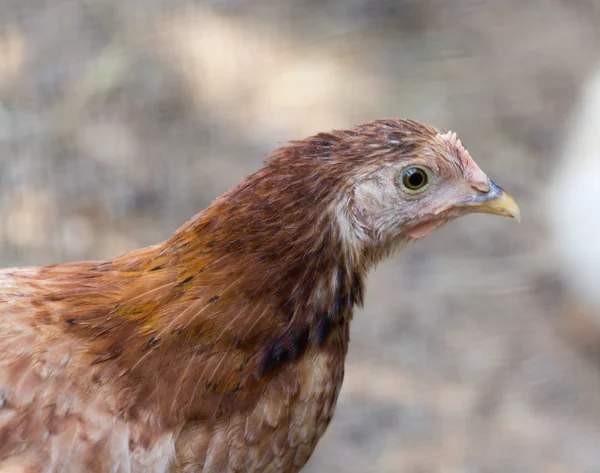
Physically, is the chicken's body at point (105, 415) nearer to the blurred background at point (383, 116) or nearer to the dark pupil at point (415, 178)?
the dark pupil at point (415, 178)

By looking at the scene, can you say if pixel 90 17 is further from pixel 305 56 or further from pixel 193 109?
pixel 305 56

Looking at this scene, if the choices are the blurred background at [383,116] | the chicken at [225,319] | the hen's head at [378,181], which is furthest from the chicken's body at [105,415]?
the blurred background at [383,116]

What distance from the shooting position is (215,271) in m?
1.76

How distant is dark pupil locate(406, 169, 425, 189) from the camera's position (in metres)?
1.78

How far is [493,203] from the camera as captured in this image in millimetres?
1886

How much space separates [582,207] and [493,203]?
197 cm

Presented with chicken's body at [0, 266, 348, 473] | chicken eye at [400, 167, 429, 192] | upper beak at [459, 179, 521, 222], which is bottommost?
chicken's body at [0, 266, 348, 473]

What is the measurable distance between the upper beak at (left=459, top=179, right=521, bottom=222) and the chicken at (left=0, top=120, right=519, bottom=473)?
29mm

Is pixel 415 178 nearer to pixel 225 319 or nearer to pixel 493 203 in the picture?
pixel 493 203

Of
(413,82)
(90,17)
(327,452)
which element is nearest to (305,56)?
(413,82)

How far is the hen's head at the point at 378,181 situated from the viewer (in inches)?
68.4

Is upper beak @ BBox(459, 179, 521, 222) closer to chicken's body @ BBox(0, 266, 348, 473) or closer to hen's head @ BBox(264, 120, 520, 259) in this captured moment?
hen's head @ BBox(264, 120, 520, 259)

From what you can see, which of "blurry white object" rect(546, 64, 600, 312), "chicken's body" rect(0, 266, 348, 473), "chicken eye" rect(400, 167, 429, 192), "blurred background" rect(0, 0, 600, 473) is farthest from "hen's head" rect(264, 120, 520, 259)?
"blurry white object" rect(546, 64, 600, 312)

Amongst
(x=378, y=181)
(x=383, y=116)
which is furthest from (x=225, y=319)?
(x=383, y=116)
